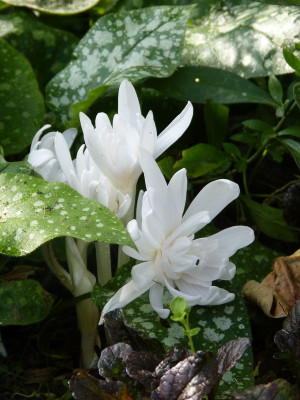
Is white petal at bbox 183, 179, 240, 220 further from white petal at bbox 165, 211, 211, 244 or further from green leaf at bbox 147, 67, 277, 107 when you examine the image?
green leaf at bbox 147, 67, 277, 107

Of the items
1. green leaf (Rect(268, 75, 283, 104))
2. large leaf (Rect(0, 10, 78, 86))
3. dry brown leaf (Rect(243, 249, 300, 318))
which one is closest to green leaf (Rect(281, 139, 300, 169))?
green leaf (Rect(268, 75, 283, 104))

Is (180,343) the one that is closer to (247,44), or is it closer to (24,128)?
(24,128)

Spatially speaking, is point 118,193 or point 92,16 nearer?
point 118,193

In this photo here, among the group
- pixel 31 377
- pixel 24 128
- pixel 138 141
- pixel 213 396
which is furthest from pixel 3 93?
pixel 213 396

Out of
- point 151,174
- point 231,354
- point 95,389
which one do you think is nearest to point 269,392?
point 231,354

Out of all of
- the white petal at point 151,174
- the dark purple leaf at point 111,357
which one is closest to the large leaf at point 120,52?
the white petal at point 151,174

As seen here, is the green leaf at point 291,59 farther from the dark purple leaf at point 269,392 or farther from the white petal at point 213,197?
the dark purple leaf at point 269,392

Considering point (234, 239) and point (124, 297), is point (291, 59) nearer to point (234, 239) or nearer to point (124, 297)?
point (234, 239)
